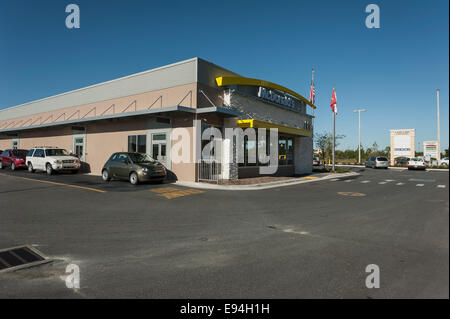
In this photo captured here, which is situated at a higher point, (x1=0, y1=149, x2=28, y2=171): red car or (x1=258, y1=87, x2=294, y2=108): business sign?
(x1=258, y1=87, x2=294, y2=108): business sign

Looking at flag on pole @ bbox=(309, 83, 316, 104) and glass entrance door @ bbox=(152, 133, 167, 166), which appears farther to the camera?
flag on pole @ bbox=(309, 83, 316, 104)

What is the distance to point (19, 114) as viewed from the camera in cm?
3262

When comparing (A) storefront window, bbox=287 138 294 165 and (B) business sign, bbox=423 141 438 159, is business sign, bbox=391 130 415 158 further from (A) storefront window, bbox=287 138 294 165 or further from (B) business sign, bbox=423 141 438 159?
(A) storefront window, bbox=287 138 294 165

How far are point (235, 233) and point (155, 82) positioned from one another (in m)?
14.6

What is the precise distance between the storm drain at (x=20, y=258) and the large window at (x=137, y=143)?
519 inches

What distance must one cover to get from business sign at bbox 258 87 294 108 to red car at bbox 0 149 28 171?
19.6 metres

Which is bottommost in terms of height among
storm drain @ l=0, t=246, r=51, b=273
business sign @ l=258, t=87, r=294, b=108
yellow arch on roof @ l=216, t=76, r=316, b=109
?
storm drain @ l=0, t=246, r=51, b=273

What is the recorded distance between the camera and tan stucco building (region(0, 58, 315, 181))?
612 inches

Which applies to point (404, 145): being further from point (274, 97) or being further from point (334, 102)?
point (274, 97)

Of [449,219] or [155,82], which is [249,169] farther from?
[449,219]

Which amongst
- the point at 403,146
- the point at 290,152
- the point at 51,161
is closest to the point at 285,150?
the point at 290,152

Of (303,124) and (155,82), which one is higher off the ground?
(155,82)

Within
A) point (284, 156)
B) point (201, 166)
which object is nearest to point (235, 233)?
point (201, 166)

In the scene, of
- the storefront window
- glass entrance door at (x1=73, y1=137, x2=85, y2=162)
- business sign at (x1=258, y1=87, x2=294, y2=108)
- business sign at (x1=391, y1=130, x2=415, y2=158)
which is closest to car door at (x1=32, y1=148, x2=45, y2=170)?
glass entrance door at (x1=73, y1=137, x2=85, y2=162)
